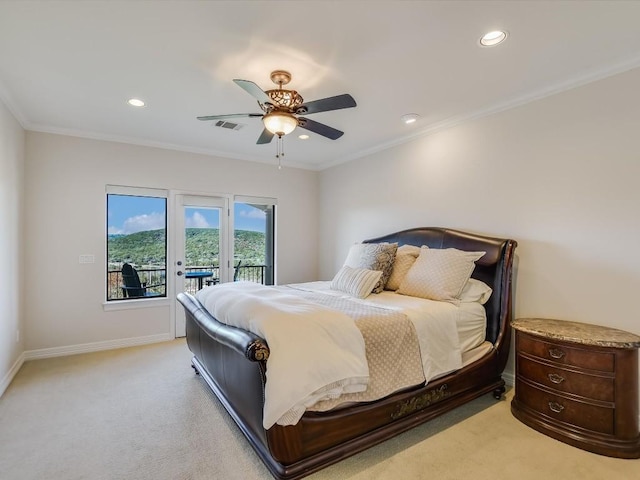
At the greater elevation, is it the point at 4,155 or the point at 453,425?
the point at 4,155

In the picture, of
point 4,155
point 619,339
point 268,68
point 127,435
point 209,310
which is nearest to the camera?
point 619,339

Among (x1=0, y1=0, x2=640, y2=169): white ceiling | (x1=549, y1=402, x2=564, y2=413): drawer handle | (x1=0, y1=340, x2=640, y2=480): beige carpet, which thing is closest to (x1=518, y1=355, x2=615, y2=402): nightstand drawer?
(x1=549, y1=402, x2=564, y2=413): drawer handle

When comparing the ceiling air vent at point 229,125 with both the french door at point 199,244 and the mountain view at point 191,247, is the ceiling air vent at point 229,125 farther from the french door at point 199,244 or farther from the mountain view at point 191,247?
the mountain view at point 191,247

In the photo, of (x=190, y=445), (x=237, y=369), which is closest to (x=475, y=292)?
(x=237, y=369)

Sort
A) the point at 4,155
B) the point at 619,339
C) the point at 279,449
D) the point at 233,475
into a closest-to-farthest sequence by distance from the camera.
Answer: the point at 279,449
the point at 233,475
the point at 619,339
the point at 4,155

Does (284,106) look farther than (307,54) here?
Yes

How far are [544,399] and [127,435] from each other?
10.3ft

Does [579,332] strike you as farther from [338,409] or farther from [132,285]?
[132,285]

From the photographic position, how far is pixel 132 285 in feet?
14.9

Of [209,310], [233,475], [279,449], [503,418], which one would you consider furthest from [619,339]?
[209,310]

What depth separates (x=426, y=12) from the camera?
1.93m

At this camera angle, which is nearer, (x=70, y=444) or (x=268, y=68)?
(x=70, y=444)

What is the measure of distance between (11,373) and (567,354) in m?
5.10

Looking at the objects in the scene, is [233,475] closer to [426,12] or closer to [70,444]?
[70,444]
